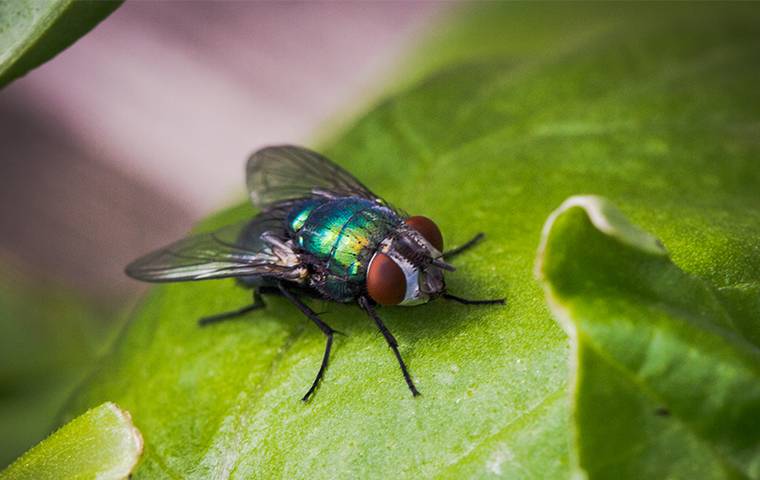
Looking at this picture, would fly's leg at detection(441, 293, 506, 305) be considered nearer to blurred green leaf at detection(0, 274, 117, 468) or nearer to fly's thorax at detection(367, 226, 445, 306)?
fly's thorax at detection(367, 226, 445, 306)

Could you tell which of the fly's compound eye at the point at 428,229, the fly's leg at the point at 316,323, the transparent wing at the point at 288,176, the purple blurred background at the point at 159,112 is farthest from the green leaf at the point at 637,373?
the purple blurred background at the point at 159,112

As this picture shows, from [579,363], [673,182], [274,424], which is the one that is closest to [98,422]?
[274,424]

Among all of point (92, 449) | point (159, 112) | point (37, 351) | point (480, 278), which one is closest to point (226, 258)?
point (480, 278)

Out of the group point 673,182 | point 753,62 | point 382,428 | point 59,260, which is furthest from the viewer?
point 59,260

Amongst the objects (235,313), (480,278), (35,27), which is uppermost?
(35,27)

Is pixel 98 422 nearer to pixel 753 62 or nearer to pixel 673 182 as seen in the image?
pixel 673 182

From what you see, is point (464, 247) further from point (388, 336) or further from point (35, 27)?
point (35, 27)

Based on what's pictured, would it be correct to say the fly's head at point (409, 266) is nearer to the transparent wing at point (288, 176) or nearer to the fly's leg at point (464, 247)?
the fly's leg at point (464, 247)
